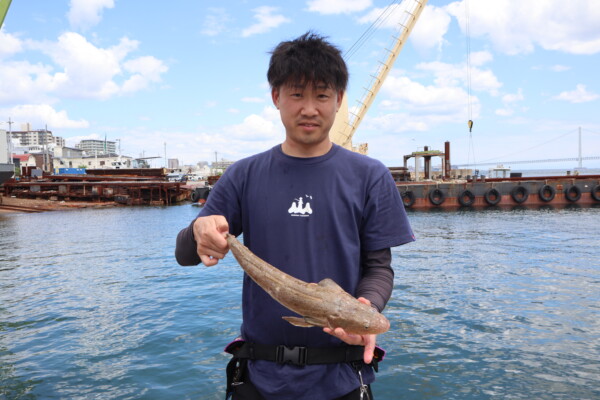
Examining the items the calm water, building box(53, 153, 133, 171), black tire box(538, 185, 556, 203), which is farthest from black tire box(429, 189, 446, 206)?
building box(53, 153, 133, 171)

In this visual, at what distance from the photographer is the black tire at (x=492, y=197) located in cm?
4572

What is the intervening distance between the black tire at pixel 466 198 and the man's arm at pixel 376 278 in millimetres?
47322

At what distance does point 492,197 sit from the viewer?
46.0m

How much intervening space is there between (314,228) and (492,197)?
159 ft

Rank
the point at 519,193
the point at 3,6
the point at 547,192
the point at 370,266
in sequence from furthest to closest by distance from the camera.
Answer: the point at 547,192 < the point at 519,193 < the point at 3,6 < the point at 370,266

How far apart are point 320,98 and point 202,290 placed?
12768 mm

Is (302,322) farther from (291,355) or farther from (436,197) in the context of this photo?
(436,197)

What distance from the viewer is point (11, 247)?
79.8ft

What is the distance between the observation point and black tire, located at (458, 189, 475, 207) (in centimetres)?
4641

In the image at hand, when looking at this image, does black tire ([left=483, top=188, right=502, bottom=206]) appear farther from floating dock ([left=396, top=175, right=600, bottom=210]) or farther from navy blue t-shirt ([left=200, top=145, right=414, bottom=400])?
navy blue t-shirt ([left=200, top=145, right=414, bottom=400])

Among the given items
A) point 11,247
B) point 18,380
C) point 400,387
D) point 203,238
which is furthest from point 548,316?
point 11,247

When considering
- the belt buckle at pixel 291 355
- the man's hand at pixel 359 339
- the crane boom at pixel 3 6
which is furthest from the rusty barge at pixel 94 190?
the man's hand at pixel 359 339

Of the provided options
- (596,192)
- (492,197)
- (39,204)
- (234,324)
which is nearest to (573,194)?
(596,192)

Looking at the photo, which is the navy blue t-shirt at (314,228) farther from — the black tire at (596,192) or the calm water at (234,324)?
the black tire at (596,192)
